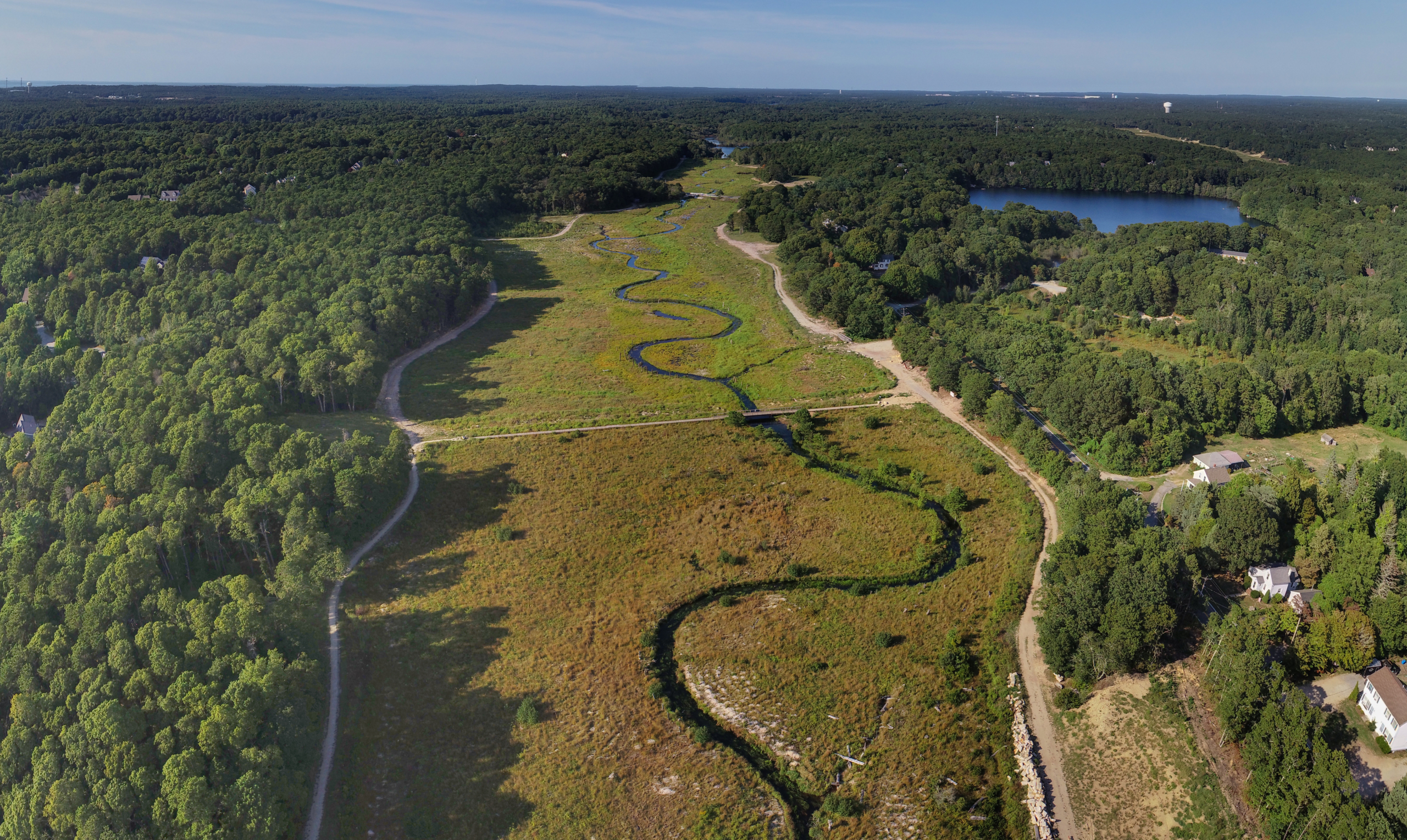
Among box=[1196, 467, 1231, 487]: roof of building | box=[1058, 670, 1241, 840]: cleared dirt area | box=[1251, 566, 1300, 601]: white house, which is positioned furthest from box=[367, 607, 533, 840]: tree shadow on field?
box=[1196, 467, 1231, 487]: roof of building

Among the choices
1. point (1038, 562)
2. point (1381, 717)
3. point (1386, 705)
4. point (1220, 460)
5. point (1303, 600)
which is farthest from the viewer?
point (1220, 460)

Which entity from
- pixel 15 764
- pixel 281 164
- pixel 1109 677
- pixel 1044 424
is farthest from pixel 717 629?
pixel 281 164

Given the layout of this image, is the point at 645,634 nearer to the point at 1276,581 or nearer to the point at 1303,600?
the point at 1276,581

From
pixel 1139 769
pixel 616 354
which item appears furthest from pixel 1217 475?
pixel 616 354

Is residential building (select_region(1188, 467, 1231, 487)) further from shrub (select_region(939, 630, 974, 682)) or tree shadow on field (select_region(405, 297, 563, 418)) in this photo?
tree shadow on field (select_region(405, 297, 563, 418))

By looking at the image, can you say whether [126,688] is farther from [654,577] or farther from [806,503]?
[806,503]

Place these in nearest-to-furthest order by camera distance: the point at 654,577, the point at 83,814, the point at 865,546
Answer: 1. the point at 83,814
2. the point at 654,577
3. the point at 865,546

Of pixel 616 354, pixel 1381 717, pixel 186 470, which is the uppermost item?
pixel 616 354
